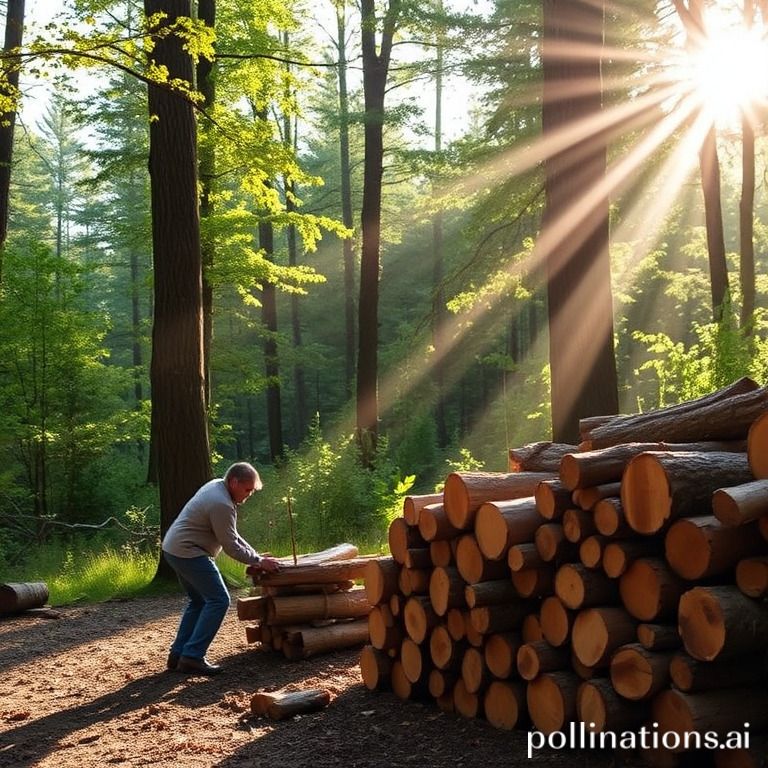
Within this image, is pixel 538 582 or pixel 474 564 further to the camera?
pixel 474 564

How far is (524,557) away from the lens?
5047mm

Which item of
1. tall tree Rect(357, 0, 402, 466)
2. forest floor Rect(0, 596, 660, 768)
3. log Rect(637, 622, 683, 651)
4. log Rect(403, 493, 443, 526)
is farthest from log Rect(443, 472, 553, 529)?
tall tree Rect(357, 0, 402, 466)

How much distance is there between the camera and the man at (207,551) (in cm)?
723

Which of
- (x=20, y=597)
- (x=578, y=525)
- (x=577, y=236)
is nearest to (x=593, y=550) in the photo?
(x=578, y=525)

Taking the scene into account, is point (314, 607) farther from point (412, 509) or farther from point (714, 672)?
point (714, 672)

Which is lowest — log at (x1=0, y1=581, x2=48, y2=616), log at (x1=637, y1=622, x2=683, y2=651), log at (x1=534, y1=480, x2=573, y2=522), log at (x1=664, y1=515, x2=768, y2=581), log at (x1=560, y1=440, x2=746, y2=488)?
log at (x1=0, y1=581, x2=48, y2=616)

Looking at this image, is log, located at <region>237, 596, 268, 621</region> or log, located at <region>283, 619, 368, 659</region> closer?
log, located at <region>283, 619, 368, 659</region>

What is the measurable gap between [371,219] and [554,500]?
16.6 metres

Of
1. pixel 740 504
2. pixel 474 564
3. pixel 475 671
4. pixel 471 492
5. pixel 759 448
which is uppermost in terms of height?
pixel 759 448

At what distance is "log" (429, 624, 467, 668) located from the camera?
5488 millimetres

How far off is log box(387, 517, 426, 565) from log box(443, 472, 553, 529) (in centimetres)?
41

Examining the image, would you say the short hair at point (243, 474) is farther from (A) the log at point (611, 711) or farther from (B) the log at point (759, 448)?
(B) the log at point (759, 448)

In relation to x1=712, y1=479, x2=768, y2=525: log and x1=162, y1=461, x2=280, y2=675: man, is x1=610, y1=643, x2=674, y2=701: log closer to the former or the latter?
x1=712, y1=479, x2=768, y2=525: log

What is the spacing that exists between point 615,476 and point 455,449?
93.1 feet
